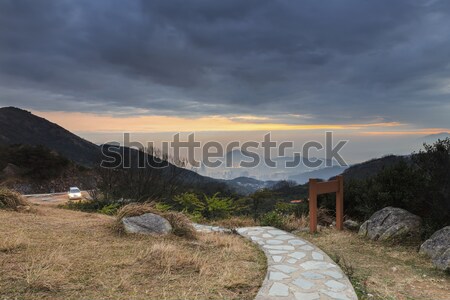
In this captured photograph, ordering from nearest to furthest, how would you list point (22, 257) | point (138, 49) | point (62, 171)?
point (22, 257) < point (138, 49) < point (62, 171)

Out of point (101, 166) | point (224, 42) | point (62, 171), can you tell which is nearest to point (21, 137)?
point (62, 171)

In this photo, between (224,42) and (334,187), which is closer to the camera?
(334,187)

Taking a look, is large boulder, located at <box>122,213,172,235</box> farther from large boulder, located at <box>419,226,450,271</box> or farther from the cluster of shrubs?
the cluster of shrubs

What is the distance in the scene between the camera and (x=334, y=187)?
256 inches

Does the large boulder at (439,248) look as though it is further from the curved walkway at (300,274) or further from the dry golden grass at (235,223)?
the dry golden grass at (235,223)

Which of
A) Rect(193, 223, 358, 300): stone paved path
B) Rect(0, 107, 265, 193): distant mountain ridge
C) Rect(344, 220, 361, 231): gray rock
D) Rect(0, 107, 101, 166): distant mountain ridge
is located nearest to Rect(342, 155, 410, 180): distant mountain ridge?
Rect(344, 220, 361, 231): gray rock

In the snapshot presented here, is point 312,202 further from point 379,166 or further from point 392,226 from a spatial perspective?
point 379,166

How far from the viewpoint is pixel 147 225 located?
534 cm

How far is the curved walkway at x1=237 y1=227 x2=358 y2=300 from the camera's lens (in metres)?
3.05

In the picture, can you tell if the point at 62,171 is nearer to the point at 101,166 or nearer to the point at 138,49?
the point at 101,166

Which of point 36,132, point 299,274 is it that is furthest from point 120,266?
point 36,132

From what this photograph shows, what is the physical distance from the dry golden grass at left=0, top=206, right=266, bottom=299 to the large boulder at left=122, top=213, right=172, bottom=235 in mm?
196

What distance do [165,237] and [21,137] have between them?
2617 inches

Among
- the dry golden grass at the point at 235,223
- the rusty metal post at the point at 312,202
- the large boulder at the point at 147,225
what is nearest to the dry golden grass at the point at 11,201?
the large boulder at the point at 147,225
